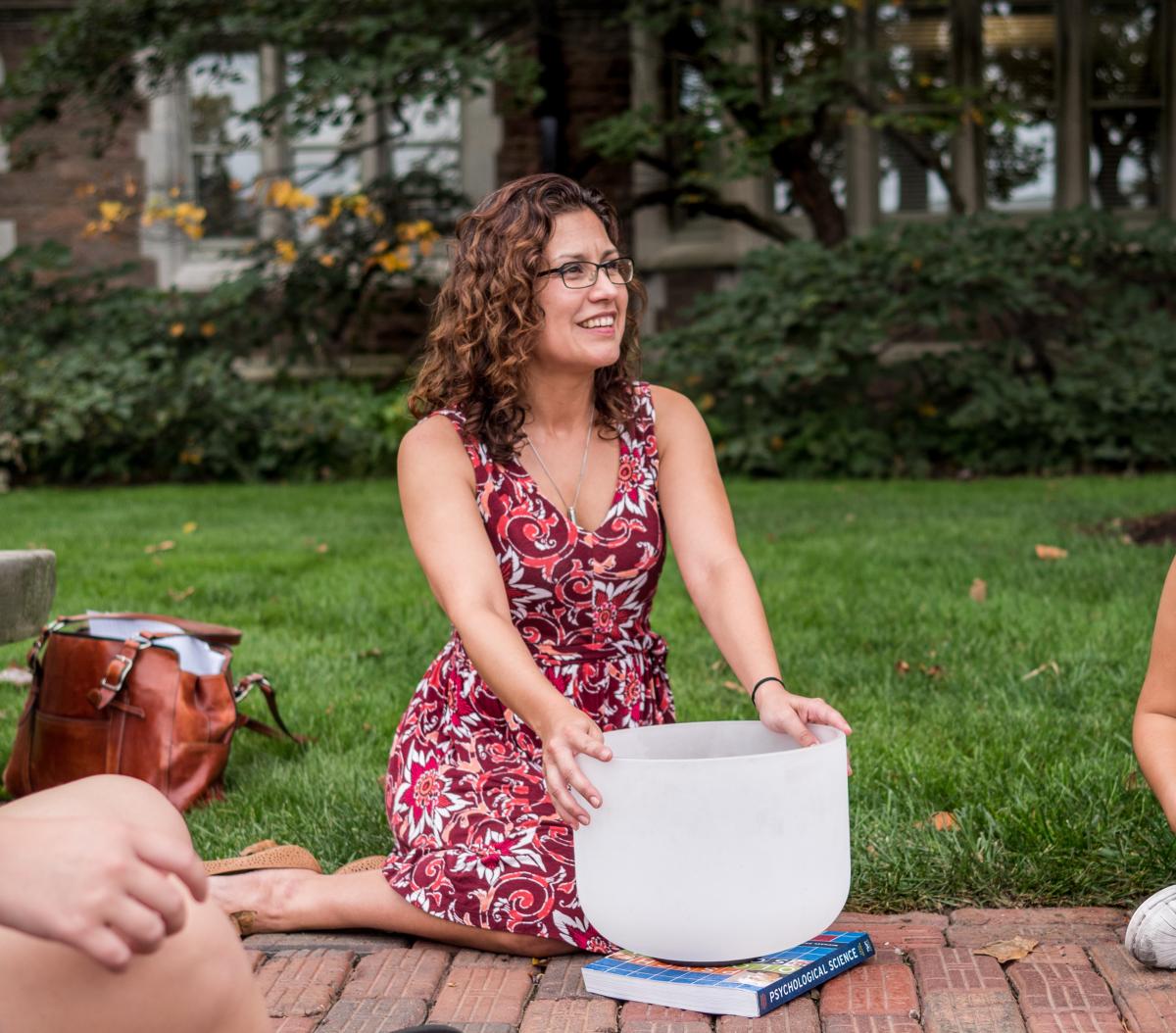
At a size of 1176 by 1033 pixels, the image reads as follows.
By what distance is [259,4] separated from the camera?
9148mm

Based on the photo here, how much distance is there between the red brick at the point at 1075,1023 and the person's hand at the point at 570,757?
0.67 m

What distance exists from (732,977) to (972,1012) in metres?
0.33

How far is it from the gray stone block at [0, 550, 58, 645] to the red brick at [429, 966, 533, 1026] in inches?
34.7

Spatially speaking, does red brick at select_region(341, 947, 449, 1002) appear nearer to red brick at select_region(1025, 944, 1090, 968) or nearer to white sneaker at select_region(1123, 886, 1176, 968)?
red brick at select_region(1025, 944, 1090, 968)

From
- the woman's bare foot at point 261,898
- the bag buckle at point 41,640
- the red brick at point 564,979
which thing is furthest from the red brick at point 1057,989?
the bag buckle at point 41,640

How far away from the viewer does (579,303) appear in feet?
8.68

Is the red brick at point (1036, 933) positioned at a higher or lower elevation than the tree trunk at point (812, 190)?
lower

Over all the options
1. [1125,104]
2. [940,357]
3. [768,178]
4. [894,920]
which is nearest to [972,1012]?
[894,920]

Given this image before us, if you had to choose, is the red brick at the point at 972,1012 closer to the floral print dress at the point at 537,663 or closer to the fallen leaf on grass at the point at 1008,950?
the fallen leaf on grass at the point at 1008,950

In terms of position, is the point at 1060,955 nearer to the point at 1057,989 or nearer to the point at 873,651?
the point at 1057,989

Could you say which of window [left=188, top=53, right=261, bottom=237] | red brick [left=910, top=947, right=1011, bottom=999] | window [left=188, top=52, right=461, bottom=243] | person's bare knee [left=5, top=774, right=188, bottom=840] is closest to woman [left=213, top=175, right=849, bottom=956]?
red brick [left=910, top=947, right=1011, bottom=999]

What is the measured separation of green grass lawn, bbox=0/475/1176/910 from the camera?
2.62m

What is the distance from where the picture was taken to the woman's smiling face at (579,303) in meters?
2.64

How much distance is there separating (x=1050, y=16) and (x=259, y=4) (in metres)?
5.68
